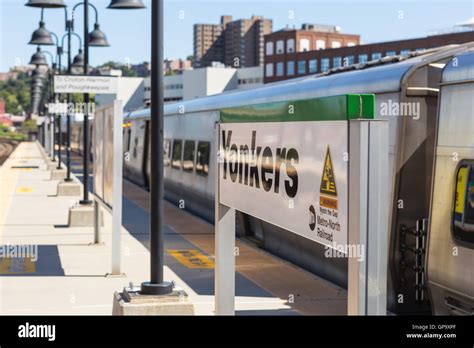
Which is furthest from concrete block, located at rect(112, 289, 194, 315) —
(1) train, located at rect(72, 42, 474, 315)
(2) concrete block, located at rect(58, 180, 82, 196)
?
(2) concrete block, located at rect(58, 180, 82, 196)

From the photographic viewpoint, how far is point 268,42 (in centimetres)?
12400

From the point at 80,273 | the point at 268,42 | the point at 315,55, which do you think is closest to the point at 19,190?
the point at 80,273

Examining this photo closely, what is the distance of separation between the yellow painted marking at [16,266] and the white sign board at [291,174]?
22.2ft

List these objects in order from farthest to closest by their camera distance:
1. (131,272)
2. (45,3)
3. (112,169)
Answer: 1. (45,3)
2. (131,272)
3. (112,169)

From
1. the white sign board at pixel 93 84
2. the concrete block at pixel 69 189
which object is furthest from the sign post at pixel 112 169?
the concrete block at pixel 69 189

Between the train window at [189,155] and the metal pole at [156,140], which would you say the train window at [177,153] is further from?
the metal pole at [156,140]

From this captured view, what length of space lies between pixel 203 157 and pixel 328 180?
15.8 meters

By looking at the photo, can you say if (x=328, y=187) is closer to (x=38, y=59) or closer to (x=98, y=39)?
(x=98, y=39)

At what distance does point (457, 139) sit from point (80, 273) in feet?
23.6

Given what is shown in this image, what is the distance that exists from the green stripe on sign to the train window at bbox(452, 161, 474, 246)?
2.53 metres

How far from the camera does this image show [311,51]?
11194 centimetres

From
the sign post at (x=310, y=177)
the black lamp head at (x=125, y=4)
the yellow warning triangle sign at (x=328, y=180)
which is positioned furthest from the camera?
the black lamp head at (x=125, y=4)

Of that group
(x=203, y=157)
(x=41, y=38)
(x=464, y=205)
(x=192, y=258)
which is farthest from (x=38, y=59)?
(x=464, y=205)

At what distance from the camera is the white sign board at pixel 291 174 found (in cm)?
507
